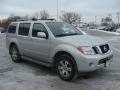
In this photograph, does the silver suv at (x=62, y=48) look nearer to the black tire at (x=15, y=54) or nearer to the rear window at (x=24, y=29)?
the rear window at (x=24, y=29)

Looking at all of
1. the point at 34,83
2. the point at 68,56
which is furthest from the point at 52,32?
the point at 34,83

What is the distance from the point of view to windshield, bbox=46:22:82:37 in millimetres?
6696

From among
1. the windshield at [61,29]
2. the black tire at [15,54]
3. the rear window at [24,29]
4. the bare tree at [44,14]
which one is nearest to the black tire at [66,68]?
the windshield at [61,29]

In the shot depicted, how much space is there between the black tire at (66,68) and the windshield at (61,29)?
84 cm

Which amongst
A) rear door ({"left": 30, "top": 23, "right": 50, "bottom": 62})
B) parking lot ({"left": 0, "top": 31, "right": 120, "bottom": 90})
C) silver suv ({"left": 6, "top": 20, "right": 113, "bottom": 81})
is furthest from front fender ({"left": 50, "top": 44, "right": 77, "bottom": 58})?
parking lot ({"left": 0, "top": 31, "right": 120, "bottom": 90})

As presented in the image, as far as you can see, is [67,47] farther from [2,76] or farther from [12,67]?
[12,67]

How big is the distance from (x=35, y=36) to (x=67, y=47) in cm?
165

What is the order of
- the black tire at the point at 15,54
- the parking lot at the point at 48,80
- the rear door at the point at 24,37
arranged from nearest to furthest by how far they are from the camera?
the parking lot at the point at 48,80 → the rear door at the point at 24,37 → the black tire at the point at 15,54

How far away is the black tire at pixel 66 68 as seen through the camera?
5880 millimetres

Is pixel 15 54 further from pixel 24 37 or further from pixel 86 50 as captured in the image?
pixel 86 50

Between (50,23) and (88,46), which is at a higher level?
(50,23)

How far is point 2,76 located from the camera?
6.79 metres

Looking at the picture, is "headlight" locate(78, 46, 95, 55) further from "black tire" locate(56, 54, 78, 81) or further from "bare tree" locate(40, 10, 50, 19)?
"bare tree" locate(40, 10, 50, 19)

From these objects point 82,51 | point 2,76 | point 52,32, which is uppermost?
point 52,32
